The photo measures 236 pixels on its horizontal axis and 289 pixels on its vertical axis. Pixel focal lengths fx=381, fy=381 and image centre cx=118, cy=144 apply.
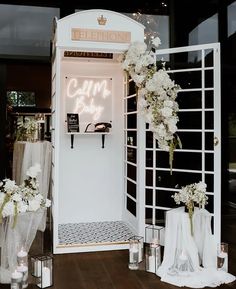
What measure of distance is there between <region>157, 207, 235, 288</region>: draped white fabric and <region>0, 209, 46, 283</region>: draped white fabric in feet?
4.23

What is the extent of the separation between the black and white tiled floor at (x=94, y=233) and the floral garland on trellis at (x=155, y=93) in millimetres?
1321

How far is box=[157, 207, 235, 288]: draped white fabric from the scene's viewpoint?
352 centimetres

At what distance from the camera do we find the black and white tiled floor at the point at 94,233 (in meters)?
4.57

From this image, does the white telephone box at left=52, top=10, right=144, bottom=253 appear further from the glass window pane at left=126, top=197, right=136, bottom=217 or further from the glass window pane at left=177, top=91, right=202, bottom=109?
the glass window pane at left=177, top=91, right=202, bottom=109

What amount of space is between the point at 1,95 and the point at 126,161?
2013 mm

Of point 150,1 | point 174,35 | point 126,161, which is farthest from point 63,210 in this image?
point 150,1

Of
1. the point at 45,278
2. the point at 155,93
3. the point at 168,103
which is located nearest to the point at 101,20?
the point at 155,93

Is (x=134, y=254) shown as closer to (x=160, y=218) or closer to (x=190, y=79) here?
(x=160, y=218)

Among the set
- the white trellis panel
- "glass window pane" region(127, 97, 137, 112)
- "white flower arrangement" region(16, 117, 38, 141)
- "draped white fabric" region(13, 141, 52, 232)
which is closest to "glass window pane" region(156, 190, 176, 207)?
the white trellis panel

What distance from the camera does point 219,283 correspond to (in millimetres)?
3475

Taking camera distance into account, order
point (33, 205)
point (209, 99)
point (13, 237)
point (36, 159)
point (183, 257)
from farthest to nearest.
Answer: point (36, 159) < point (209, 99) < point (183, 257) < point (13, 237) < point (33, 205)

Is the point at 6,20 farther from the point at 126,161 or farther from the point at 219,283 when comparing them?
the point at 219,283

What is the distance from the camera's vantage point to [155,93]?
4.15m

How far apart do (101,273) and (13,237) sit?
93 centimetres
